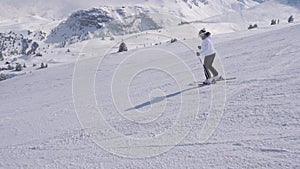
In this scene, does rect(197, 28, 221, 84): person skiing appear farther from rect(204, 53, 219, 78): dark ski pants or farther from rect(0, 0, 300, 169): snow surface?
rect(0, 0, 300, 169): snow surface

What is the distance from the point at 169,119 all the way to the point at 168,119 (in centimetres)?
2

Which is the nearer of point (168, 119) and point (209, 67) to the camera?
point (168, 119)

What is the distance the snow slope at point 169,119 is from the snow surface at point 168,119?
14mm

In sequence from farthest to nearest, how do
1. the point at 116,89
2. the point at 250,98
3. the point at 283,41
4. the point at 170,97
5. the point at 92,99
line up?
the point at 283,41 → the point at 116,89 → the point at 92,99 → the point at 170,97 → the point at 250,98

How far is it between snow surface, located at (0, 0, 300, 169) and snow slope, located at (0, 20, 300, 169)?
0.01 metres

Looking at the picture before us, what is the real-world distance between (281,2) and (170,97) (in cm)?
3671

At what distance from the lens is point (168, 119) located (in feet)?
18.3

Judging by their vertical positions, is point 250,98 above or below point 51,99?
above

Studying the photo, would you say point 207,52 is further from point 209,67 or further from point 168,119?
point 168,119

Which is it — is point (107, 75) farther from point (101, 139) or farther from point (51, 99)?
point (101, 139)

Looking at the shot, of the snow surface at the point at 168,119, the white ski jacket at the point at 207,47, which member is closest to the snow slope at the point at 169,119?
the snow surface at the point at 168,119

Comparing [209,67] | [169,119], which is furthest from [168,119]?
[209,67]

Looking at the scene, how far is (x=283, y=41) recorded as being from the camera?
1073cm

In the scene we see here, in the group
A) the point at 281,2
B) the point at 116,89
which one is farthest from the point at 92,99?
the point at 281,2
